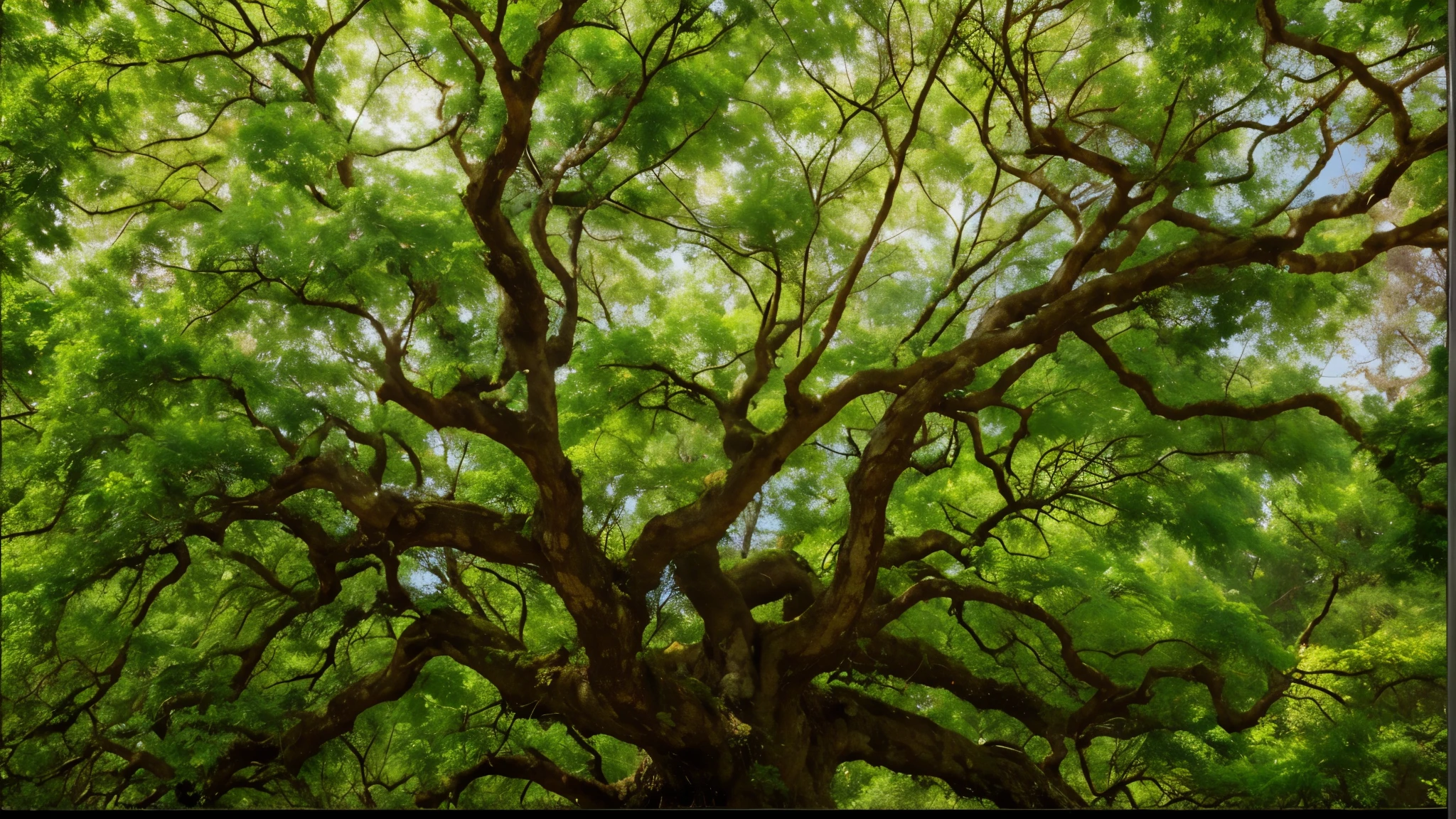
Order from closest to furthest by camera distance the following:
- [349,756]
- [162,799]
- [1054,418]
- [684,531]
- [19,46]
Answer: [19,46]
[162,799]
[684,531]
[1054,418]
[349,756]

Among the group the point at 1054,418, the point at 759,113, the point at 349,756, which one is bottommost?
the point at 349,756

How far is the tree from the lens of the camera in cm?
346

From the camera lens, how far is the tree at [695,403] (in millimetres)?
3461

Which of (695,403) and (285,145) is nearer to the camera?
(285,145)

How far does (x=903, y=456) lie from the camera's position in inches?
141

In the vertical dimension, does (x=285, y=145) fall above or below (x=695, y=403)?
above

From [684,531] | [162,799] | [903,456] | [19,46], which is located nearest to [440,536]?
[684,531]

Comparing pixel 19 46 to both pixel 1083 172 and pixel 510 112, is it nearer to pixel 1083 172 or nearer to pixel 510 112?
pixel 510 112

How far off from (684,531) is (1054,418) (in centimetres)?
209

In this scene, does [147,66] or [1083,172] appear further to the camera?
[1083,172]

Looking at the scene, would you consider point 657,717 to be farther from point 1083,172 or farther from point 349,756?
point 1083,172

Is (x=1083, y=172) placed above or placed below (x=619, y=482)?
above

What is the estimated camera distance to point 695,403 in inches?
178

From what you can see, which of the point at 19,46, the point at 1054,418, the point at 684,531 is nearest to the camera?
the point at 19,46
